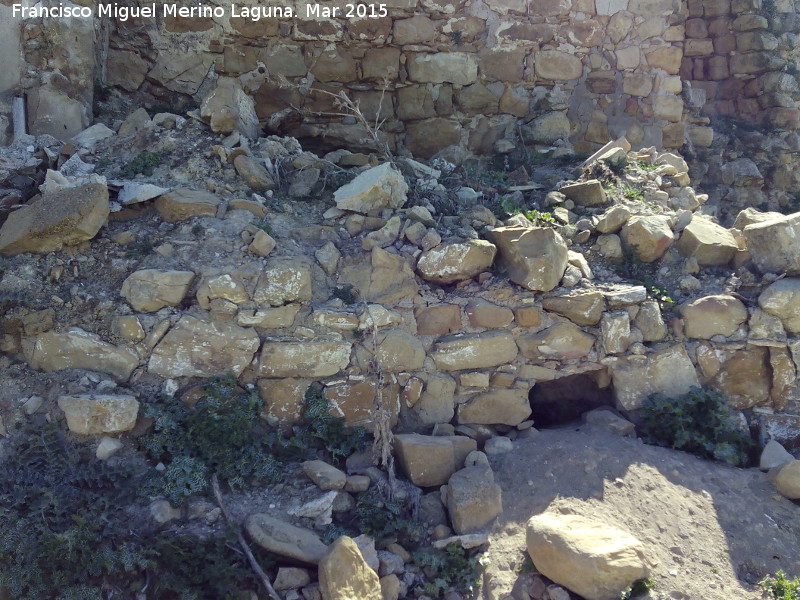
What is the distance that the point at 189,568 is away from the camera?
9.82ft

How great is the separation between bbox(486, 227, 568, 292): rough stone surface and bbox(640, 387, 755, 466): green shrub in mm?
927

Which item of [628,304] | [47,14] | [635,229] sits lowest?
[628,304]

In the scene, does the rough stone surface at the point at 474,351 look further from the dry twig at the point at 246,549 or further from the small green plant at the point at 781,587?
the small green plant at the point at 781,587

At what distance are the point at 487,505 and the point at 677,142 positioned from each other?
444 centimetres

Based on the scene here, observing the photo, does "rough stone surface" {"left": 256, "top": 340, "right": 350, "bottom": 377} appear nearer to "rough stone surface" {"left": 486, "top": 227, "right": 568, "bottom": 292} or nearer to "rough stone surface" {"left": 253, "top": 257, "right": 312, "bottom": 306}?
"rough stone surface" {"left": 253, "top": 257, "right": 312, "bottom": 306}

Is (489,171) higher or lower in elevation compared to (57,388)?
higher

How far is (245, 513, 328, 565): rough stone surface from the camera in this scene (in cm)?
307

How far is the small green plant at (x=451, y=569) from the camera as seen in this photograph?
3.13 metres

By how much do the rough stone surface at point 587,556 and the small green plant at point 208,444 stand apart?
52.6 inches

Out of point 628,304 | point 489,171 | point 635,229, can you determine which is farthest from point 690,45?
point 628,304

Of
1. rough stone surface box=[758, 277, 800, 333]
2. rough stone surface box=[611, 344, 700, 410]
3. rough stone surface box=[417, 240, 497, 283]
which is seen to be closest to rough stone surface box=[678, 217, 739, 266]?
rough stone surface box=[758, 277, 800, 333]

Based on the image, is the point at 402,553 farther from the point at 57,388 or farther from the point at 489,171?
the point at 489,171

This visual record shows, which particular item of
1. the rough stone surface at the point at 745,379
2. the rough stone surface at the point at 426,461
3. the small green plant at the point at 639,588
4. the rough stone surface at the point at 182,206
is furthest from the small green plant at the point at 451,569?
the rough stone surface at the point at 182,206

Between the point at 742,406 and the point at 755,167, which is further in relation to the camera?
the point at 755,167
